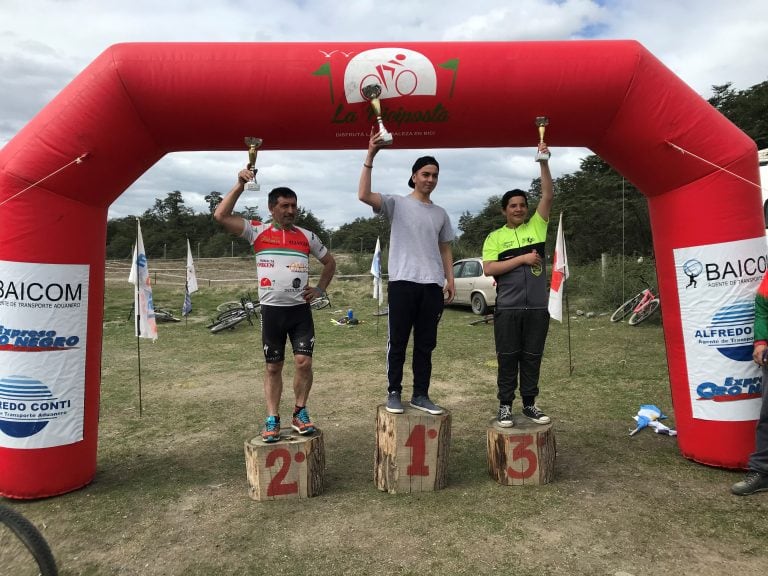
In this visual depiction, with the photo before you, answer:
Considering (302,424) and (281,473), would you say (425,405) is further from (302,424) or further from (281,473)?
(281,473)

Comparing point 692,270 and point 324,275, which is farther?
point 324,275

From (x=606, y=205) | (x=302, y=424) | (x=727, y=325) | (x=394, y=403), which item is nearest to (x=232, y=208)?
(x=302, y=424)

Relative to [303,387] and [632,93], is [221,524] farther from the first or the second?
[632,93]

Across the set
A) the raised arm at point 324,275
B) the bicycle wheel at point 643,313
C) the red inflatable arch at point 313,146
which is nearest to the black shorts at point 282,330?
the raised arm at point 324,275

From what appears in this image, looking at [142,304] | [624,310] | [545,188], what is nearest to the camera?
[545,188]

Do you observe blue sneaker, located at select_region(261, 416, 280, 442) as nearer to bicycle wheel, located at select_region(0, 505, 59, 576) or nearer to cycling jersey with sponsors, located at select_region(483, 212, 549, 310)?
bicycle wheel, located at select_region(0, 505, 59, 576)

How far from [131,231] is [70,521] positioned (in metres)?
54.6

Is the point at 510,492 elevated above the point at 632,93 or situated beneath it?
situated beneath

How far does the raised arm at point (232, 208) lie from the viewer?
11.9 feet

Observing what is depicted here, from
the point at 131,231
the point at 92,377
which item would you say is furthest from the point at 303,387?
the point at 131,231

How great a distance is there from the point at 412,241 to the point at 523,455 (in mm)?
1709

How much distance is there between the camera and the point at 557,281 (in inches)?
288

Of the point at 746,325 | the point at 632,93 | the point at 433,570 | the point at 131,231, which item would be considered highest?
the point at 131,231

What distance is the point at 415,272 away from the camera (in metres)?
3.70
